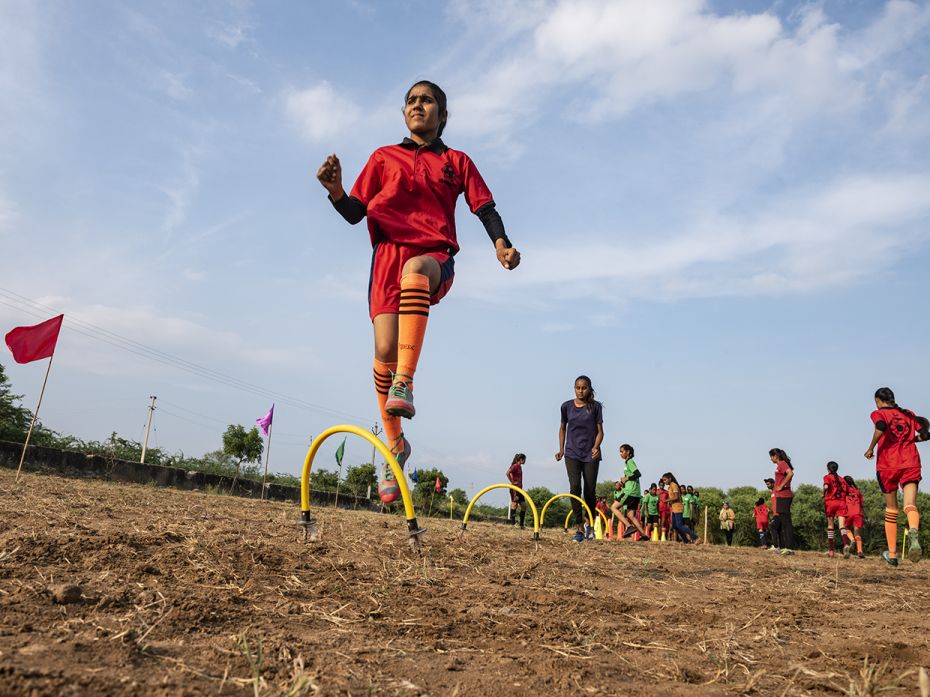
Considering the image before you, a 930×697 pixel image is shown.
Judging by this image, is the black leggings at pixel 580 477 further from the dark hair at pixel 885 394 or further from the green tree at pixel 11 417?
the green tree at pixel 11 417

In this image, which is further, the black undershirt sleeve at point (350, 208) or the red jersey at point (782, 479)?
the red jersey at point (782, 479)

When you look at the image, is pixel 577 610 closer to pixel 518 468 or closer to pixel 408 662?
pixel 408 662

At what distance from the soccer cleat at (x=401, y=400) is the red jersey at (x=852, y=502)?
38.6ft

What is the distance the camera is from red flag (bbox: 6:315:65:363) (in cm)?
941

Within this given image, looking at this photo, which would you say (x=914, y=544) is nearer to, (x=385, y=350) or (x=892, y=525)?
(x=892, y=525)

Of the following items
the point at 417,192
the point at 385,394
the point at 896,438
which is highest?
the point at 417,192

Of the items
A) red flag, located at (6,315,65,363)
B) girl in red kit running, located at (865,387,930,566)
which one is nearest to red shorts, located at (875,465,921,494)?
girl in red kit running, located at (865,387,930,566)

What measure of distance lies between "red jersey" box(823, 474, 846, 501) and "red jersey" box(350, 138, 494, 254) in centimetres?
1137

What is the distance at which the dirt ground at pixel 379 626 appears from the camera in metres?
1.46

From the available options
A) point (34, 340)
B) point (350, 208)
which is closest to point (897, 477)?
point (350, 208)

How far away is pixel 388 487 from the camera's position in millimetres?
3580

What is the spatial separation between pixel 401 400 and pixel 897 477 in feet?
21.4

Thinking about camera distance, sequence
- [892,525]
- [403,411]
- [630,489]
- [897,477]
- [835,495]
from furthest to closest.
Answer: [835,495], [630,489], [892,525], [897,477], [403,411]

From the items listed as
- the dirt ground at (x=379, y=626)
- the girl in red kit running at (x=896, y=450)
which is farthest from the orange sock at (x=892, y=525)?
the dirt ground at (x=379, y=626)
